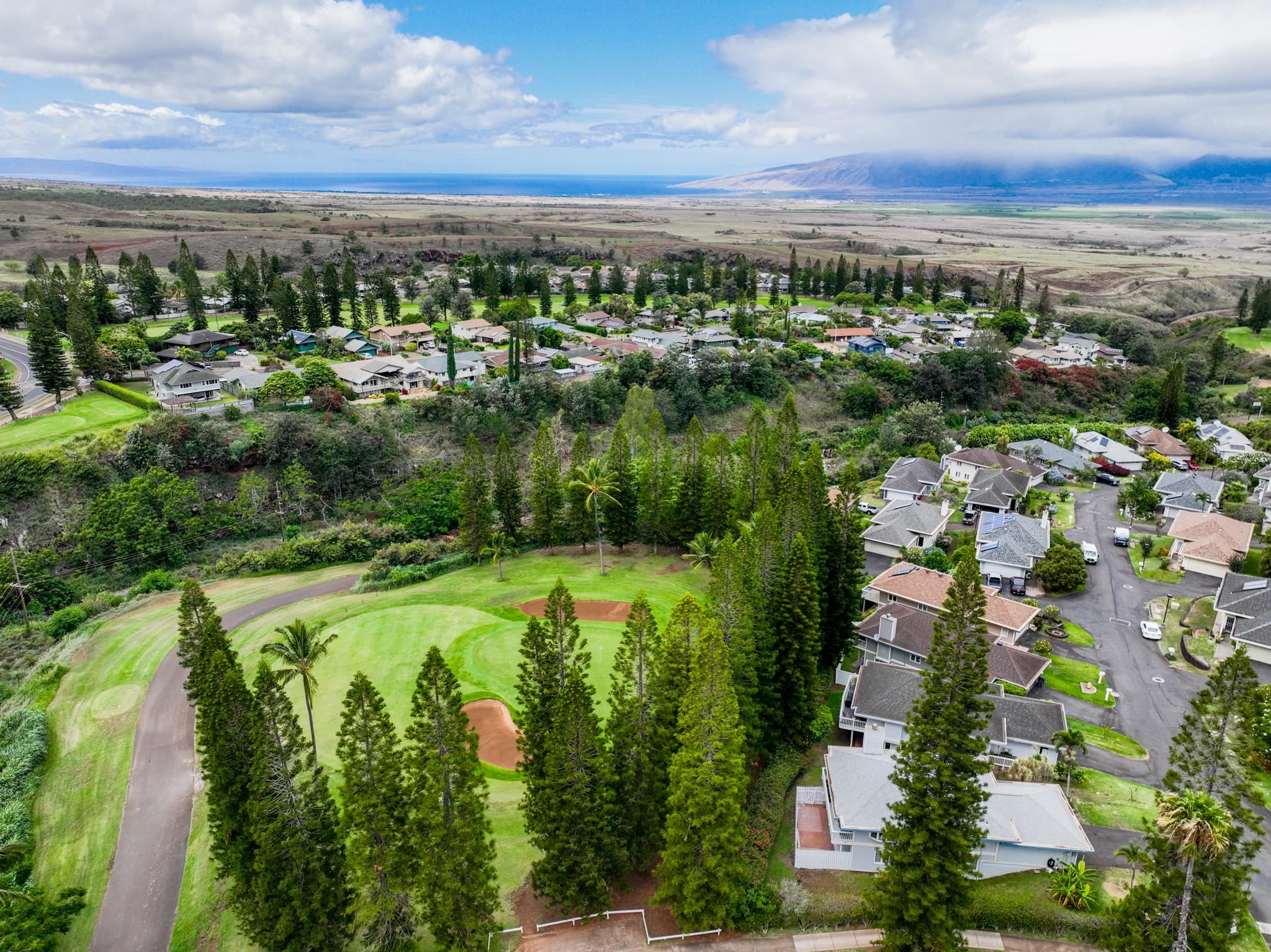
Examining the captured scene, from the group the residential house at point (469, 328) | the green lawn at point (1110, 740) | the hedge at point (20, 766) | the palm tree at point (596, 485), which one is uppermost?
the residential house at point (469, 328)

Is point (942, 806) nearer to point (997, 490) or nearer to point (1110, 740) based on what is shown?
point (1110, 740)

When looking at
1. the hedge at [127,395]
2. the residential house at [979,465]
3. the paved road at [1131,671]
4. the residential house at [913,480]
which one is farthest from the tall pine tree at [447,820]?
the residential house at [979,465]

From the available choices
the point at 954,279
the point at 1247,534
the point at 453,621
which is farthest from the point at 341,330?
the point at 954,279

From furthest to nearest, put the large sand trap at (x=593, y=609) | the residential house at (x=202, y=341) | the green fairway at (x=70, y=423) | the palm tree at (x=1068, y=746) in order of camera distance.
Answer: the residential house at (x=202, y=341)
the green fairway at (x=70, y=423)
the large sand trap at (x=593, y=609)
the palm tree at (x=1068, y=746)

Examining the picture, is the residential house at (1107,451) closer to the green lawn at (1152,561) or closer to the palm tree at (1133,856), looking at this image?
the green lawn at (1152,561)

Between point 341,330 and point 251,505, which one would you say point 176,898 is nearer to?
point 251,505

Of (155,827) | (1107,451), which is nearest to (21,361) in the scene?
(155,827)
